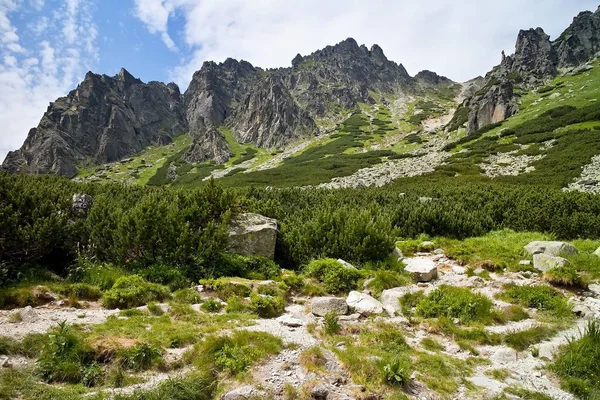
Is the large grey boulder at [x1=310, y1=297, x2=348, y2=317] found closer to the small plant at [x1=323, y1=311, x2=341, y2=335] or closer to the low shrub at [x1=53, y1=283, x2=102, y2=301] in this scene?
the small plant at [x1=323, y1=311, x2=341, y2=335]

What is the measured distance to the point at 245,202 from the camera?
17172mm

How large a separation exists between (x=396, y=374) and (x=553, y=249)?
1061 cm

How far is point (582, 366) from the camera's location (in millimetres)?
6270

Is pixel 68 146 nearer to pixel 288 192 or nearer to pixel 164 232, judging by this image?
pixel 288 192

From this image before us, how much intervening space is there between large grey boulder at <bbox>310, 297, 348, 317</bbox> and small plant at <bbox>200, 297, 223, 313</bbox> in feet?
8.25

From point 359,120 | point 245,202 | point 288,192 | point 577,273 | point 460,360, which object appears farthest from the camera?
point 359,120

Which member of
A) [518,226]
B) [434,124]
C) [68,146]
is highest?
[68,146]

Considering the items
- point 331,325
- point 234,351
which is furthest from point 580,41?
point 234,351

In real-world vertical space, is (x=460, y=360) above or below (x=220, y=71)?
below

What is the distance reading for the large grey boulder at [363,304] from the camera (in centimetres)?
918

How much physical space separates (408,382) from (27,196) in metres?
13.4

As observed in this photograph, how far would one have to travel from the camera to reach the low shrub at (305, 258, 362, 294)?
11.4 meters

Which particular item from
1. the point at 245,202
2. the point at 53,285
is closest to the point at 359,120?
the point at 245,202

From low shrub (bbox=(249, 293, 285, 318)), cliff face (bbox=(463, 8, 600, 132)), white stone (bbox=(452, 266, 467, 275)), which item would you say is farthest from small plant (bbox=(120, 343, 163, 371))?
cliff face (bbox=(463, 8, 600, 132))
